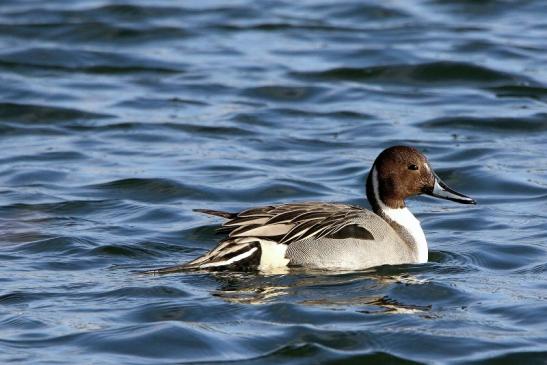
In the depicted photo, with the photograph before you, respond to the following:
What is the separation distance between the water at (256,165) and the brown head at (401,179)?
0.49m

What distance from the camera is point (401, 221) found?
31.7 feet

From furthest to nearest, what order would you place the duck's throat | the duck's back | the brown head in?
the brown head → the duck's throat → the duck's back

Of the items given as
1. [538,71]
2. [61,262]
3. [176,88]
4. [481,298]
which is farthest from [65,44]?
[481,298]

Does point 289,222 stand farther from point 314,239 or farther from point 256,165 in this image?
point 256,165

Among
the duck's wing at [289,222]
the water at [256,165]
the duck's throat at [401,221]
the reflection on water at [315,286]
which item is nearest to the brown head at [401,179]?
the duck's throat at [401,221]

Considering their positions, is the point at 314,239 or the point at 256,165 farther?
the point at 256,165

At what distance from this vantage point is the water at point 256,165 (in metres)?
7.94

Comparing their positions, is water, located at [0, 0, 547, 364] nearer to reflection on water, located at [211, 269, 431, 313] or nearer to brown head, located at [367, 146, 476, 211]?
reflection on water, located at [211, 269, 431, 313]

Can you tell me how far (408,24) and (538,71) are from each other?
2.94m

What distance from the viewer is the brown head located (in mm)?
9664

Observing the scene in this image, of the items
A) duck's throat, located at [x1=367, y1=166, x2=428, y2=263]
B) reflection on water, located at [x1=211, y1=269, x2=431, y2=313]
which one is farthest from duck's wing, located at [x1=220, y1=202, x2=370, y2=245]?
duck's throat, located at [x1=367, y1=166, x2=428, y2=263]

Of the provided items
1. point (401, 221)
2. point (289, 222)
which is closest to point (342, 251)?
point (289, 222)

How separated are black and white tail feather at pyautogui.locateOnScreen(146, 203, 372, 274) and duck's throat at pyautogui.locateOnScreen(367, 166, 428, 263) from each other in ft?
1.26

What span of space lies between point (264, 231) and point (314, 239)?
1.13 feet
